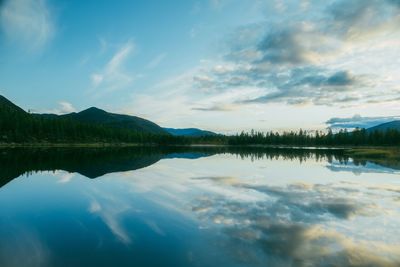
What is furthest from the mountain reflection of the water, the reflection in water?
the reflection in water

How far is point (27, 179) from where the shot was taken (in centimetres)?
3791

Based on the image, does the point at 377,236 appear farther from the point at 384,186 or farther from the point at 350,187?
the point at 384,186

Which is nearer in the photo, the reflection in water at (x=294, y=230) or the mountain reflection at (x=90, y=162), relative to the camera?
the reflection in water at (x=294, y=230)

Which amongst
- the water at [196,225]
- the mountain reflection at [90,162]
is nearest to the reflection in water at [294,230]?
the water at [196,225]

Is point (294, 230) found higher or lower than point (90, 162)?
lower

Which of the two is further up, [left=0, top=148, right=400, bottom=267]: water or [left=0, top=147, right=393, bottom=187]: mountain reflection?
[left=0, top=147, right=393, bottom=187]: mountain reflection

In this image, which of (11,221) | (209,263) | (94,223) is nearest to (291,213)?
(209,263)

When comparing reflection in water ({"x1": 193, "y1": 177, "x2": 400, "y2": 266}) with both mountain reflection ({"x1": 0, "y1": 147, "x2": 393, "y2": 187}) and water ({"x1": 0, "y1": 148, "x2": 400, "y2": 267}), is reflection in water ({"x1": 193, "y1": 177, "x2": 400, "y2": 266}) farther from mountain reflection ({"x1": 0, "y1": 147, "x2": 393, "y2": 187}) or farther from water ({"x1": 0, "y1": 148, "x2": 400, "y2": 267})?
mountain reflection ({"x1": 0, "y1": 147, "x2": 393, "y2": 187})

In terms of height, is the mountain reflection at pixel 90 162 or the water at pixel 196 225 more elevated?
the mountain reflection at pixel 90 162

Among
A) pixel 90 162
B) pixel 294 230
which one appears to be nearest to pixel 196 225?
pixel 294 230

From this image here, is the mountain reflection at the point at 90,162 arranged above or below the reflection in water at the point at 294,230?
Result: above

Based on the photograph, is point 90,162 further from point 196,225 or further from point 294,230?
point 294,230

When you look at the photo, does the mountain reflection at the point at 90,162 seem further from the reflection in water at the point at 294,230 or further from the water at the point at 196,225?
the reflection in water at the point at 294,230

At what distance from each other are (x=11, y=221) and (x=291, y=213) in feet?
59.0
